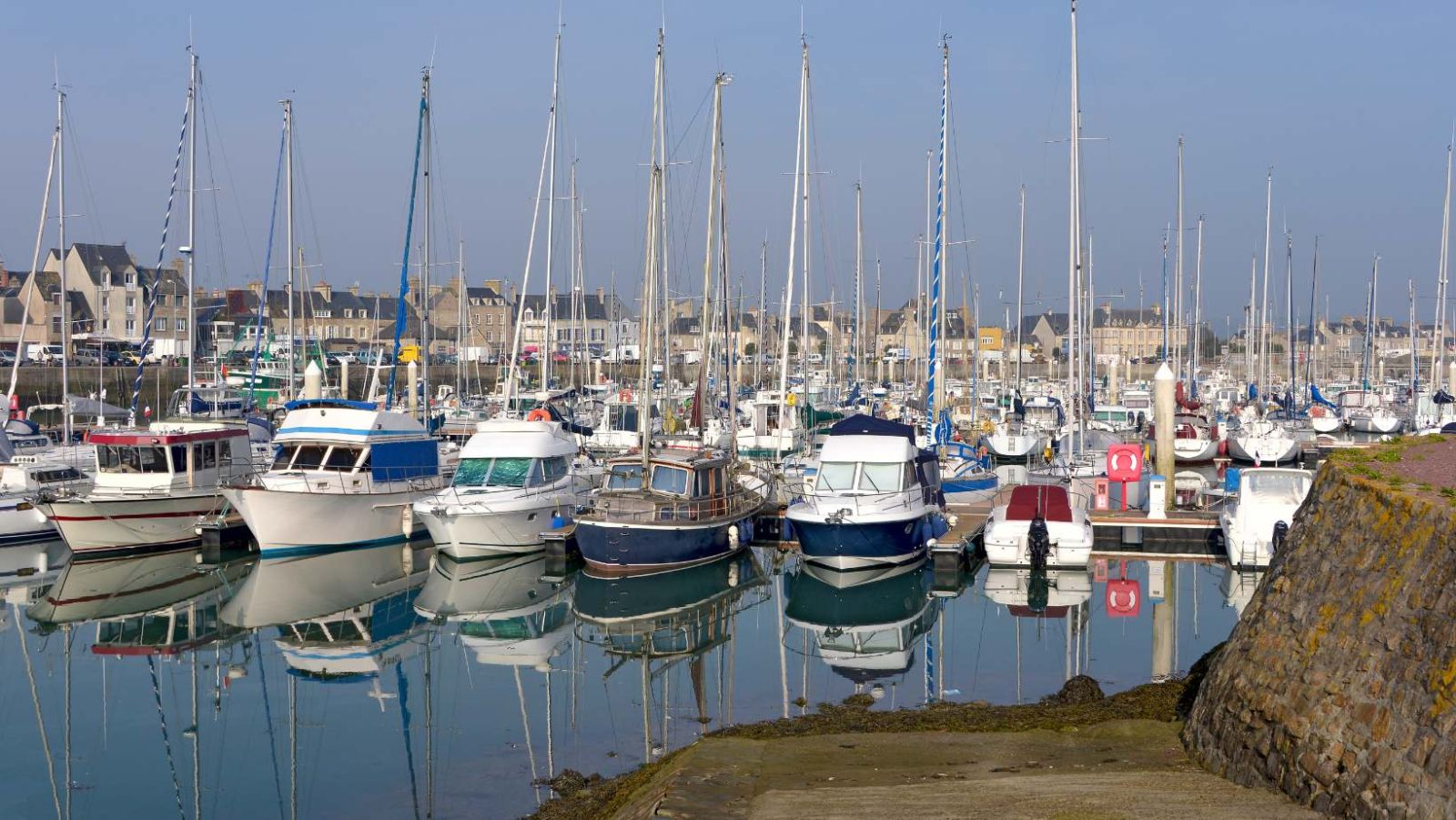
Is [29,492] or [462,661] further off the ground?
[29,492]

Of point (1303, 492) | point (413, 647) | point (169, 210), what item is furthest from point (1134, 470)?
point (169, 210)

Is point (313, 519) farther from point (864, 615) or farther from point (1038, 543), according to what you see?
point (1038, 543)

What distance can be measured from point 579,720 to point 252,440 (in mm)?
28219

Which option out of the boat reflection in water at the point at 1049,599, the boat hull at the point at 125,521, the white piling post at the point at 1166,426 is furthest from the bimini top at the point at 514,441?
the white piling post at the point at 1166,426

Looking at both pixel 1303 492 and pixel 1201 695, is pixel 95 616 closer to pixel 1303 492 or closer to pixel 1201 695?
pixel 1201 695

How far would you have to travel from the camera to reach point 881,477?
101 feet

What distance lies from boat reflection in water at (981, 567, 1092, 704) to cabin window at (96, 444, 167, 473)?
20251 millimetres

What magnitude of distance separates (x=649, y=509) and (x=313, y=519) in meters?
8.45

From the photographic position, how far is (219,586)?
30516 millimetres

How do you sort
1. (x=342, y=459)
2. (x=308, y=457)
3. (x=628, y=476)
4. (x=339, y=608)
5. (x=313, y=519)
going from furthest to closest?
(x=308, y=457) < (x=342, y=459) < (x=313, y=519) < (x=628, y=476) < (x=339, y=608)

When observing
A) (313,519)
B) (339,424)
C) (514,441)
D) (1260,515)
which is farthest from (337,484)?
(1260,515)

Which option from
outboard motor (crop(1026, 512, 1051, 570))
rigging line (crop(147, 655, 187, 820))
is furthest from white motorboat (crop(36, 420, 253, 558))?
outboard motor (crop(1026, 512, 1051, 570))

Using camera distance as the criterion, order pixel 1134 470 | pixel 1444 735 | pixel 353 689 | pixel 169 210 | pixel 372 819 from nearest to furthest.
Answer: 1. pixel 1444 735
2. pixel 372 819
3. pixel 353 689
4. pixel 1134 470
5. pixel 169 210

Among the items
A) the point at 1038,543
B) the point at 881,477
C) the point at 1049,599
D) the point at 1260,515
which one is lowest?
the point at 1049,599
